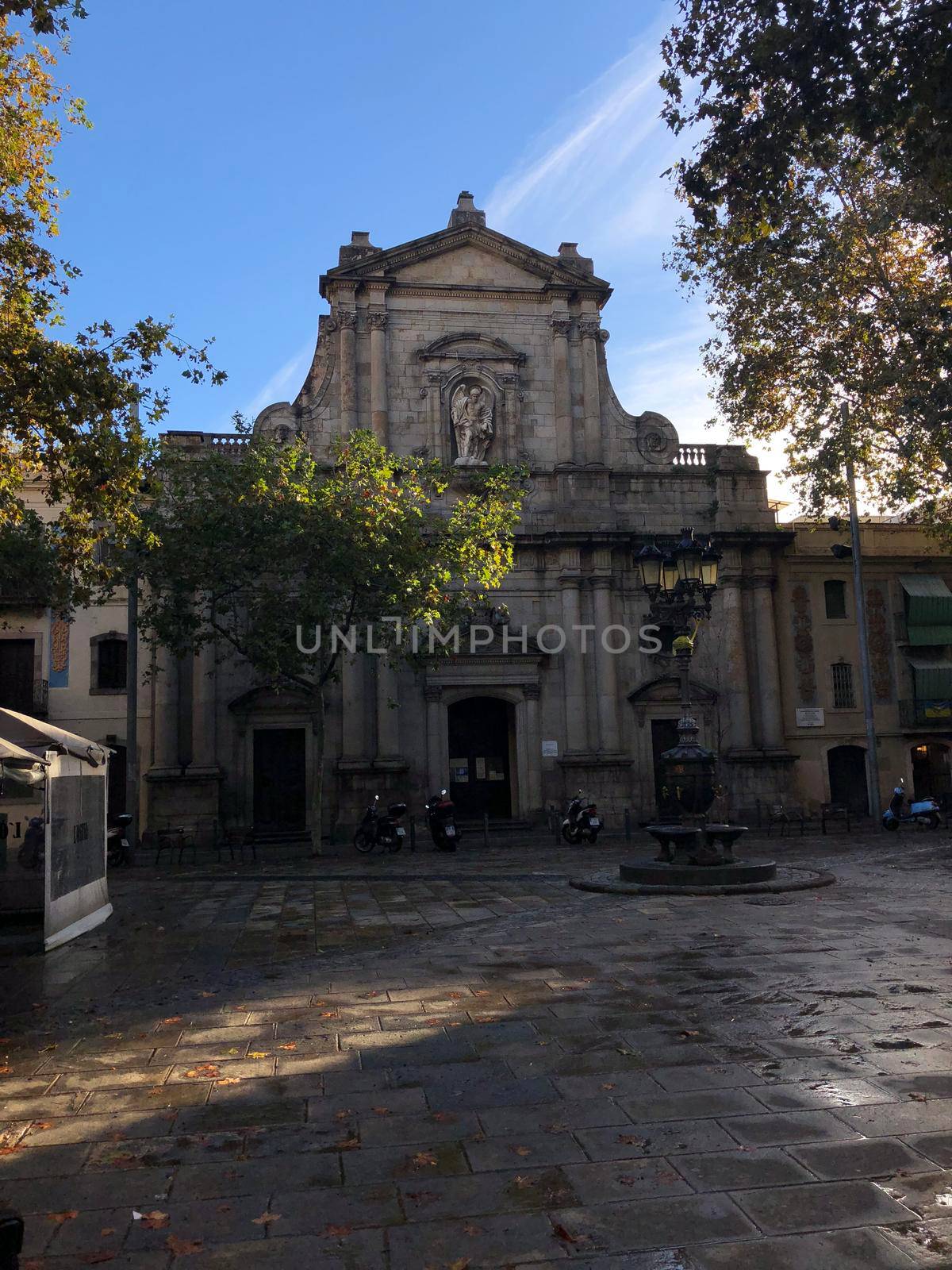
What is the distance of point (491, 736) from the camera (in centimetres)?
2758

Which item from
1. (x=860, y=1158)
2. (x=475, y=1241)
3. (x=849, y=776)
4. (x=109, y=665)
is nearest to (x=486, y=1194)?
(x=475, y=1241)

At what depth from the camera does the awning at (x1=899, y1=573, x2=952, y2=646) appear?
94.3ft

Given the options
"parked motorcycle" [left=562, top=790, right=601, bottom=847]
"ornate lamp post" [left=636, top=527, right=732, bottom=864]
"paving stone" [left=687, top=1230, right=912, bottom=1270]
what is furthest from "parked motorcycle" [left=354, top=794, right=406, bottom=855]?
"paving stone" [left=687, top=1230, right=912, bottom=1270]

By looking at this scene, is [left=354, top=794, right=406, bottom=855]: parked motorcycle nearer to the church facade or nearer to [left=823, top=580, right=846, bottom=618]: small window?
the church facade

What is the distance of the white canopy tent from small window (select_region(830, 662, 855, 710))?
21021 millimetres

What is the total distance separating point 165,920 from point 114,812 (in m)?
14.3

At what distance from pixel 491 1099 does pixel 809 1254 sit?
6.53 feet

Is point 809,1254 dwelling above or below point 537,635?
below

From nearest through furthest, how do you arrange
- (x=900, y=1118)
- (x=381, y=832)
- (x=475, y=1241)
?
(x=475, y=1241) → (x=900, y=1118) → (x=381, y=832)

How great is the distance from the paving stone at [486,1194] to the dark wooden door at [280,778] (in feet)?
72.3

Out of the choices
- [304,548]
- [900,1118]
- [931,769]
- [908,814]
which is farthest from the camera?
[931,769]

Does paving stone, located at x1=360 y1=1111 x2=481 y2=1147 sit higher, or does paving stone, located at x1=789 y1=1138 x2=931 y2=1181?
paving stone, located at x1=789 y1=1138 x2=931 y2=1181

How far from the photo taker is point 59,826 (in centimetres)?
1060

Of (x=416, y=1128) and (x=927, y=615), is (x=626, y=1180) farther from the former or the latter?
(x=927, y=615)
